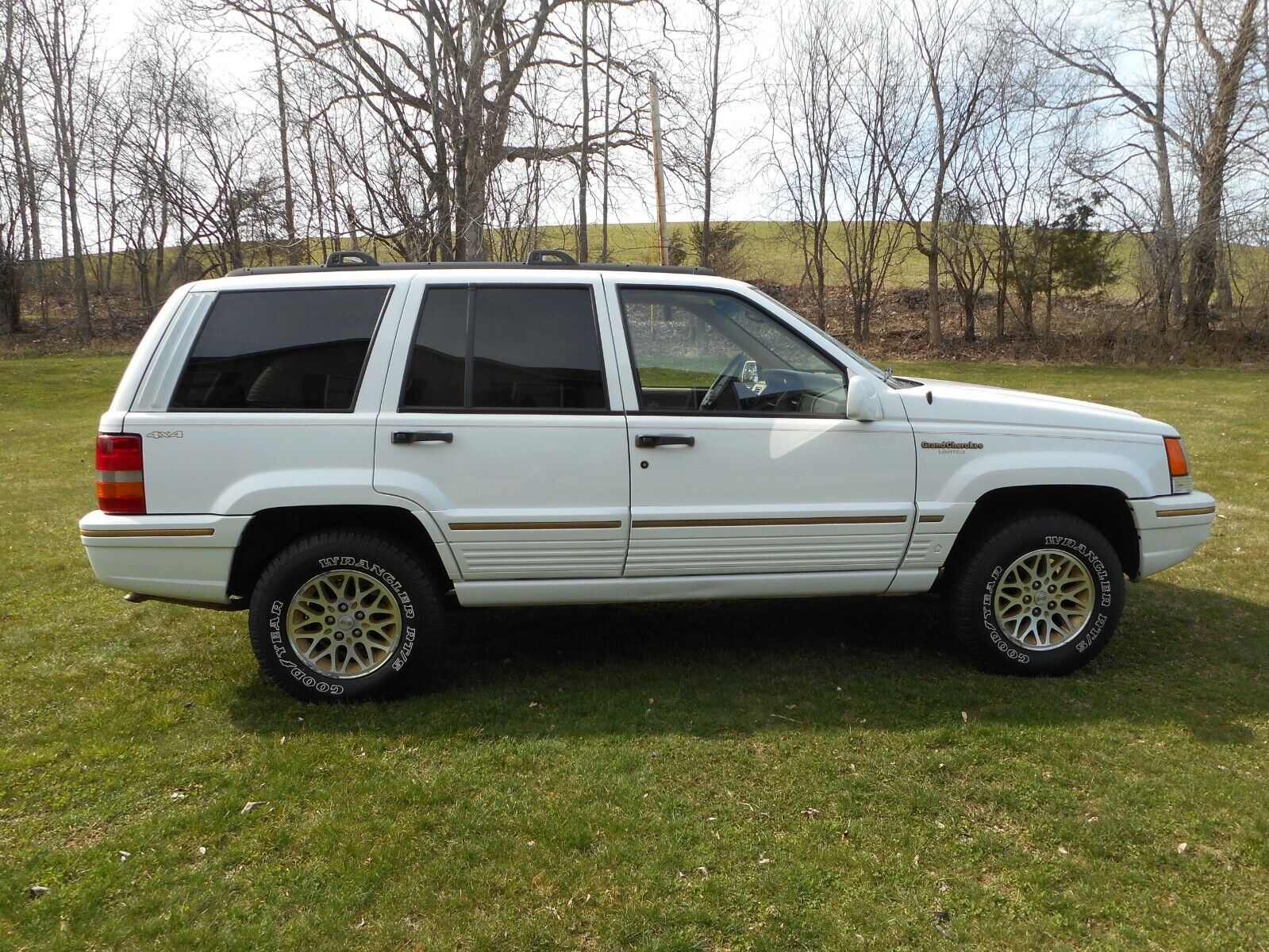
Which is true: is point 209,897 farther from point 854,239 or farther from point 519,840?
point 854,239

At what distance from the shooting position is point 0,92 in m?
25.9

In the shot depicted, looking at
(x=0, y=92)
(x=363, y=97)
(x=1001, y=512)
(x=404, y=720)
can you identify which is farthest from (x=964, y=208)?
(x=0, y=92)

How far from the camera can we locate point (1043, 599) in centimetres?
454

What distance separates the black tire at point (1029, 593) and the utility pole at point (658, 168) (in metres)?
14.4

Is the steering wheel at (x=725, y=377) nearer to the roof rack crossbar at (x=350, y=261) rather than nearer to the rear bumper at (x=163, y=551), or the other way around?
the roof rack crossbar at (x=350, y=261)

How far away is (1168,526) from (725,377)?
2.30 metres

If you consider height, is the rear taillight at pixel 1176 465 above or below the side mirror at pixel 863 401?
below

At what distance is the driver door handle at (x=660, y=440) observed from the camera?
4.16 meters

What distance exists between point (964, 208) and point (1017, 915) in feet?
79.1

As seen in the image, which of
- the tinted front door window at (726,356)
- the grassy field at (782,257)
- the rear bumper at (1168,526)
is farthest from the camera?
the grassy field at (782,257)

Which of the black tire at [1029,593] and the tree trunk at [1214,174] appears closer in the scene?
the black tire at [1029,593]

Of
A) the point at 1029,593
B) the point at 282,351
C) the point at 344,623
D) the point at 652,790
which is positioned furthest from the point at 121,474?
the point at 1029,593

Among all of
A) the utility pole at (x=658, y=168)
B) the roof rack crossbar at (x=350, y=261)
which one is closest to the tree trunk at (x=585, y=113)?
the utility pole at (x=658, y=168)

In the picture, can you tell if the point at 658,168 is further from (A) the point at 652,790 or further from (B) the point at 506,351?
(A) the point at 652,790
